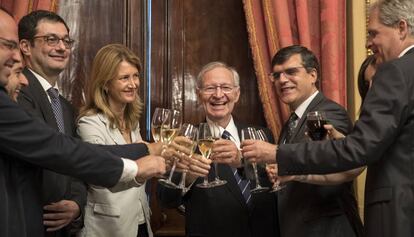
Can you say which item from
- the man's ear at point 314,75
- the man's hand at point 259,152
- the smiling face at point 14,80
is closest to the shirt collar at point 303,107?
the man's ear at point 314,75

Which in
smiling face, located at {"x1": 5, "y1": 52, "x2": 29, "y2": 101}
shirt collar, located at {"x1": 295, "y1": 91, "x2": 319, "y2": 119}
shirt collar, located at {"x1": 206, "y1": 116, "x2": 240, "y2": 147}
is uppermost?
smiling face, located at {"x1": 5, "y1": 52, "x2": 29, "y2": 101}

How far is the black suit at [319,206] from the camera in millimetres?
2219

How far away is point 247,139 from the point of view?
82.9 inches

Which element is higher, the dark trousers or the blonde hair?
the blonde hair

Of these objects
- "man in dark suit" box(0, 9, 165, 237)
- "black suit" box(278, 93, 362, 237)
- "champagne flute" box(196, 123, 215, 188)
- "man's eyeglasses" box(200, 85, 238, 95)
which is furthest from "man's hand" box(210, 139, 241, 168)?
"man's eyeglasses" box(200, 85, 238, 95)

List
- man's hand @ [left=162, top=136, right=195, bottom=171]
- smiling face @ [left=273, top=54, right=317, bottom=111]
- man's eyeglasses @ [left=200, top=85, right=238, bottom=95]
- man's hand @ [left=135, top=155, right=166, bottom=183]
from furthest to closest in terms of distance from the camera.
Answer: man's eyeglasses @ [left=200, top=85, right=238, bottom=95] → smiling face @ [left=273, top=54, right=317, bottom=111] → man's hand @ [left=162, top=136, right=195, bottom=171] → man's hand @ [left=135, top=155, right=166, bottom=183]

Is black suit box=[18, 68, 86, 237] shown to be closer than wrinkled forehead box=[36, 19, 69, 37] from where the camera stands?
Yes

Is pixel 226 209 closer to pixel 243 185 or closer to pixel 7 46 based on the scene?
pixel 243 185

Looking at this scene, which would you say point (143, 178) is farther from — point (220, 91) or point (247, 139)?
point (220, 91)

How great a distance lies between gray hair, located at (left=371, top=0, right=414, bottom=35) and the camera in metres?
1.94

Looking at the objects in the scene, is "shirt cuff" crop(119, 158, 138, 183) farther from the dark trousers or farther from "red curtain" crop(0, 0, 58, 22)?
"red curtain" crop(0, 0, 58, 22)

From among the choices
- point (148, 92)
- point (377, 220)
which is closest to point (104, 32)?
point (148, 92)

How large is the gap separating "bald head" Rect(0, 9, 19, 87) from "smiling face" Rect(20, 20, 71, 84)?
717 millimetres

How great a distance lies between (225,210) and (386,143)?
867 mm
